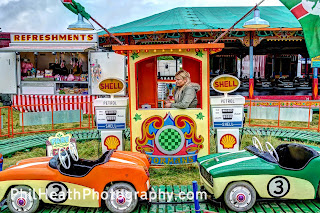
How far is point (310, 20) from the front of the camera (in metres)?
4.59

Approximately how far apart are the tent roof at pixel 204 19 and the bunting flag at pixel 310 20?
11109mm

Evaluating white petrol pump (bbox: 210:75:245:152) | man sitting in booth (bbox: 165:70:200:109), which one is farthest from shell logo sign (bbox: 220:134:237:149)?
man sitting in booth (bbox: 165:70:200:109)

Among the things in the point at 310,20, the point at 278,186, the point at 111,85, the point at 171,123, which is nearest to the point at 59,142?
the point at 111,85

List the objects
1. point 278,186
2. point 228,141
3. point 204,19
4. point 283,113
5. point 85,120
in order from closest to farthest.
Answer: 1. point 278,186
2. point 228,141
3. point 283,113
4. point 85,120
5. point 204,19

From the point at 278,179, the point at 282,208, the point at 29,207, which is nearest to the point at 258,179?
the point at 278,179

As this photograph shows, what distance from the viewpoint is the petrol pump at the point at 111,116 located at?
712 cm

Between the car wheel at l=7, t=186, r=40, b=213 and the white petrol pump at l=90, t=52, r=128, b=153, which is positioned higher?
the white petrol pump at l=90, t=52, r=128, b=153

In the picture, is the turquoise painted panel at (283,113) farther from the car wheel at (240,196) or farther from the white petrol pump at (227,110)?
the car wheel at (240,196)

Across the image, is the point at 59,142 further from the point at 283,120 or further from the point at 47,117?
the point at 283,120

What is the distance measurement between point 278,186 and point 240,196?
21.4 inches

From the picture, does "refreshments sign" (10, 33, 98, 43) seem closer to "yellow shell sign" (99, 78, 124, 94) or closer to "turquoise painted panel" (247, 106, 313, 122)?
"turquoise painted panel" (247, 106, 313, 122)

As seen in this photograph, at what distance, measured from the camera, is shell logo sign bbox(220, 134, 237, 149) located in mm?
6840

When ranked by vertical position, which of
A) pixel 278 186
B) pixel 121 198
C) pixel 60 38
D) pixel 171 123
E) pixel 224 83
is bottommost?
pixel 121 198

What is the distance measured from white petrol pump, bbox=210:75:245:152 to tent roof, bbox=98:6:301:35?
9523 mm
